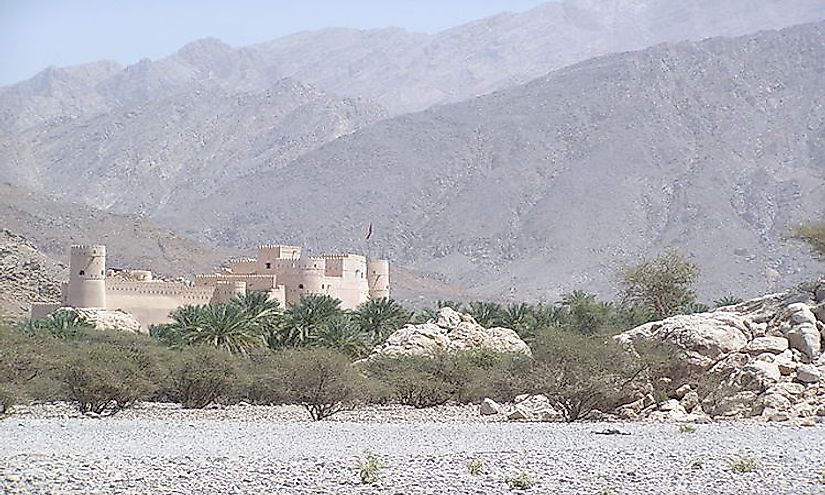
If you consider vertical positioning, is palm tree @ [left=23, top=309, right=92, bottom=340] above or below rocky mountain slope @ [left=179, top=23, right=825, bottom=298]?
below

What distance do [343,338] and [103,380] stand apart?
11.7 meters

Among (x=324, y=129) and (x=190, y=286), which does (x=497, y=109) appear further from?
(x=190, y=286)

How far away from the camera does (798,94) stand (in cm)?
15212

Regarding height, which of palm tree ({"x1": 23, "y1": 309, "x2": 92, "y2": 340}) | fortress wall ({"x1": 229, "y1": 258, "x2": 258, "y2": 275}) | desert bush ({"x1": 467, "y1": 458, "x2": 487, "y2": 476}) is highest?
fortress wall ({"x1": 229, "y1": 258, "x2": 258, "y2": 275})

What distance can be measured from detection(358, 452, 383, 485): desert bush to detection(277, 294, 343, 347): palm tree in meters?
25.8

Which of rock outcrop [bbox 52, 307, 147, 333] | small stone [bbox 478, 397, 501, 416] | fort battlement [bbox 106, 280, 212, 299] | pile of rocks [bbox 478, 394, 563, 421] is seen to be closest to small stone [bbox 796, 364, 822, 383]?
pile of rocks [bbox 478, 394, 563, 421]

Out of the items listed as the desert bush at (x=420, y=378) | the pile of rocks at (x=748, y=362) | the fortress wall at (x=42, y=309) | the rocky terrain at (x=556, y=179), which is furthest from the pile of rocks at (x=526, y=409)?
the rocky terrain at (x=556, y=179)

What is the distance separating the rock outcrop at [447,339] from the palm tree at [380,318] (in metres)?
4.28

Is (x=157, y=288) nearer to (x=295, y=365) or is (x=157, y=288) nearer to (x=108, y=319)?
(x=108, y=319)

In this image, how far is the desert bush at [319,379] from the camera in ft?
105

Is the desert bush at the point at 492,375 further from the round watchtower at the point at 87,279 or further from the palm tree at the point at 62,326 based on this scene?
the round watchtower at the point at 87,279

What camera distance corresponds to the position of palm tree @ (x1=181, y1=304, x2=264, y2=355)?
41.4 m

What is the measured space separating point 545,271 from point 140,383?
288 ft

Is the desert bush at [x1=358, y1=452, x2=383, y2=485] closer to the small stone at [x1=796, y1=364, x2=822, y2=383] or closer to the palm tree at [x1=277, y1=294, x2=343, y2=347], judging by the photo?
the small stone at [x1=796, y1=364, x2=822, y2=383]
